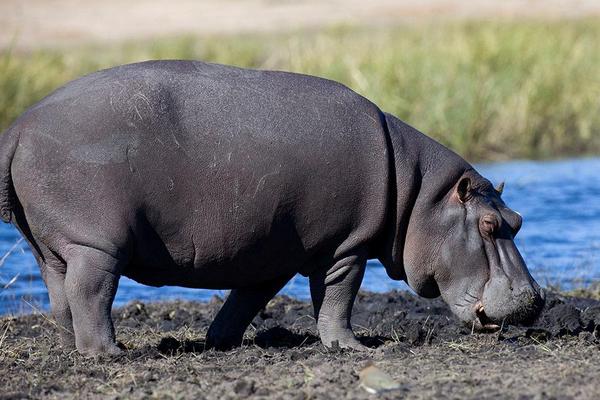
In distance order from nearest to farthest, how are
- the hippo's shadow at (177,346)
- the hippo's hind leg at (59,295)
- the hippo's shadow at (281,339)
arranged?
the hippo's hind leg at (59,295) → the hippo's shadow at (177,346) → the hippo's shadow at (281,339)

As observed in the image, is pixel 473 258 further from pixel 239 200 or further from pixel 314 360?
pixel 239 200

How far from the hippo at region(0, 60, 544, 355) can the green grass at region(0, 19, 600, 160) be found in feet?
28.7

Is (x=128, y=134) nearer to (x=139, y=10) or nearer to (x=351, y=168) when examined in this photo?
(x=351, y=168)

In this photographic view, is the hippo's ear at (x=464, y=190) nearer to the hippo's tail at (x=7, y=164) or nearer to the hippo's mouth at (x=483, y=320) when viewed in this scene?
the hippo's mouth at (x=483, y=320)

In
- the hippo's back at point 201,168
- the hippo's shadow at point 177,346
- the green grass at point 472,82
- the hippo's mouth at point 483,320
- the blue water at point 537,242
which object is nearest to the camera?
the hippo's back at point 201,168

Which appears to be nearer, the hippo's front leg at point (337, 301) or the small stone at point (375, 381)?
the small stone at point (375, 381)

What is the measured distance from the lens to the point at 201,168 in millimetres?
6473

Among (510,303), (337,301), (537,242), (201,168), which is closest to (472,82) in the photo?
(537,242)

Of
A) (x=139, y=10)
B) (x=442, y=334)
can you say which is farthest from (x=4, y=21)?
(x=442, y=334)

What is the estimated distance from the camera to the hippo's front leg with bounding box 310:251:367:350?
7.07 m

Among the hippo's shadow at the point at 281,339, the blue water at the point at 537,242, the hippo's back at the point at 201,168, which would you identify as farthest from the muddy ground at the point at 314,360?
the blue water at the point at 537,242

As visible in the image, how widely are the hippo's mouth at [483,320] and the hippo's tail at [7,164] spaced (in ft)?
8.86

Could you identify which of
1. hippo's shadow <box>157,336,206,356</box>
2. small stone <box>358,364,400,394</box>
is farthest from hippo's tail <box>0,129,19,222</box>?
small stone <box>358,364,400,394</box>

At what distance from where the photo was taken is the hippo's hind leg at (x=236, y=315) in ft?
24.1
